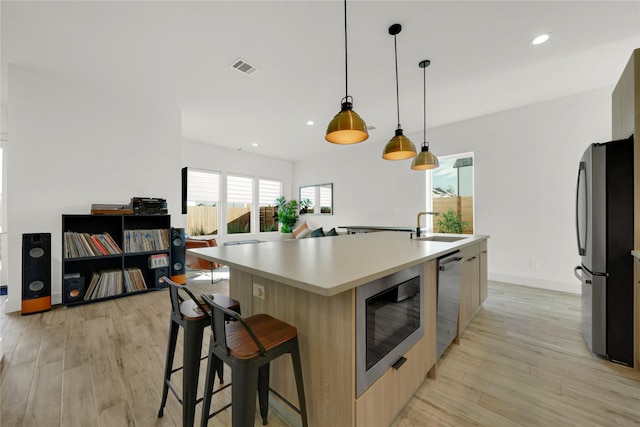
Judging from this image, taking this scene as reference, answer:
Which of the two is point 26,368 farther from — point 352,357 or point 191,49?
point 191,49

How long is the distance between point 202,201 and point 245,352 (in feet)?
18.4

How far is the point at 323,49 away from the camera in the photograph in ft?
8.50

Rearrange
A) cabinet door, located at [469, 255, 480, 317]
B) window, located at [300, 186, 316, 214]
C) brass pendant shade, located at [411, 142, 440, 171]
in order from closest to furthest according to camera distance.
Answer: cabinet door, located at [469, 255, 480, 317] → brass pendant shade, located at [411, 142, 440, 171] → window, located at [300, 186, 316, 214]

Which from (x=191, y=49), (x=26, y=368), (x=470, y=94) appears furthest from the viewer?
(x=470, y=94)

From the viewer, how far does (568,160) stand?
3619 millimetres

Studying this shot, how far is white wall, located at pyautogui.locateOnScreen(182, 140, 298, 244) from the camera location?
573cm

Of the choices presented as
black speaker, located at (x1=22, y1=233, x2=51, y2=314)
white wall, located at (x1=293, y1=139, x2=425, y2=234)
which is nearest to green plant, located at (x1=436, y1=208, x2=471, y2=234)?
white wall, located at (x1=293, y1=139, x2=425, y2=234)

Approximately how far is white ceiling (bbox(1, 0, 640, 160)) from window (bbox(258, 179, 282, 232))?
3.25 metres

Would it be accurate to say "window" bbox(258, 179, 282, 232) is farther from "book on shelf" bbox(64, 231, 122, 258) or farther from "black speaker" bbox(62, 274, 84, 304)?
"black speaker" bbox(62, 274, 84, 304)

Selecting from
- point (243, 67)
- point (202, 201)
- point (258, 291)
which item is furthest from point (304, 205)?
point (258, 291)

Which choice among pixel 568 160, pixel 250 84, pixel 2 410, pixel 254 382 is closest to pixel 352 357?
pixel 254 382

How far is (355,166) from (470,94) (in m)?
3.05

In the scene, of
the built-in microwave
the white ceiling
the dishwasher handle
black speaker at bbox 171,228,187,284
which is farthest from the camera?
black speaker at bbox 171,228,187,284

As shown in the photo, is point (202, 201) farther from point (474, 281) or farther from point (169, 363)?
point (474, 281)
